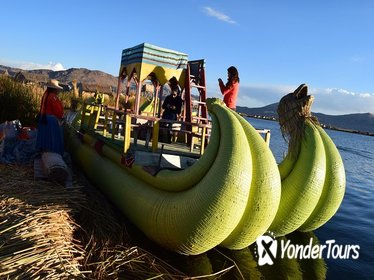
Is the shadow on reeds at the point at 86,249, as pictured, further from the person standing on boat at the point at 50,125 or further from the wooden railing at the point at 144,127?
the wooden railing at the point at 144,127

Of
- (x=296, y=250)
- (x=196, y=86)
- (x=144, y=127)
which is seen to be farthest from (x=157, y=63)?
(x=296, y=250)

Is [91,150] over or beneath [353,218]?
over

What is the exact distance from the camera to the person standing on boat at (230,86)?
810 cm

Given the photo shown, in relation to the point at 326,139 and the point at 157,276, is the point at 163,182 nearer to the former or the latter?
the point at 157,276

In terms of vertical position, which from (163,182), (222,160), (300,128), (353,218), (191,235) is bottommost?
(353,218)

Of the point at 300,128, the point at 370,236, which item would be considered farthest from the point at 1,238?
the point at 370,236

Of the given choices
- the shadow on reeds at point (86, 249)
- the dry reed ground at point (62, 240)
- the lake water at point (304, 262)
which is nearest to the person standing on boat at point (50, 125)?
the shadow on reeds at point (86, 249)

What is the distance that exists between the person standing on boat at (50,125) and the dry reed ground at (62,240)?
1.40 metres

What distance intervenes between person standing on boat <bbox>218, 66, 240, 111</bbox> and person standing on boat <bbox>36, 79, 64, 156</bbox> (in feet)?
11.1

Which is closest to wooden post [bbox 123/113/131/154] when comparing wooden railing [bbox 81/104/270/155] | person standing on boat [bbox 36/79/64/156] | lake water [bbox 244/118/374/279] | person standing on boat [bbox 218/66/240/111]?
wooden railing [bbox 81/104/270/155]

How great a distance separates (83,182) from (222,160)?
4223 mm

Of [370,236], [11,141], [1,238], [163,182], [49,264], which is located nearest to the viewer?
[49,264]

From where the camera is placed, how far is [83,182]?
813 centimetres

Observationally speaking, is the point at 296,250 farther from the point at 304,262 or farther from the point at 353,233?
the point at 353,233
